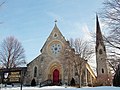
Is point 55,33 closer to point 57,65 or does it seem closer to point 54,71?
point 57,65

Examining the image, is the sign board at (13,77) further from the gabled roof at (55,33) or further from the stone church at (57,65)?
the gabled roof at (55,33)

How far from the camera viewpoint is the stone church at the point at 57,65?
37281mm

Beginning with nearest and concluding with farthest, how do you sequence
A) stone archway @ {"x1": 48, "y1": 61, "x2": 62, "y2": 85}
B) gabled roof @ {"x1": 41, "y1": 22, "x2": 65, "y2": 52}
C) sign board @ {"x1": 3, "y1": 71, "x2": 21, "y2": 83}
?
sign board @ {"x1": 3, "y1": 71, "x2": 21, "y2": 83} < stone archway @ {"x1": 48, "y1": 61, "x2": 62, "y2": 85} < gabled roof @ {"x1": 41, "y1": 22, "x2": 65, "y2": 52}

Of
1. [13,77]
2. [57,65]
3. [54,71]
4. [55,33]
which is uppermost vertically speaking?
[55,33]

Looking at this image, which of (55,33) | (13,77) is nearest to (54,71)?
(55,33)

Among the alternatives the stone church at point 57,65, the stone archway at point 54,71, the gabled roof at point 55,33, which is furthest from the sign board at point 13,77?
the gabled roof at point 55,33

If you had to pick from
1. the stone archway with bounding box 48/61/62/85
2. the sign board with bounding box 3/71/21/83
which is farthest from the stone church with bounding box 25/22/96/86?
the sign board with bounding box 3/71/21/83

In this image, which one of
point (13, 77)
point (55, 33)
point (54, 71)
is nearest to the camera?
point (13, 77)

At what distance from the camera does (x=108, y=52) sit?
62.7ft

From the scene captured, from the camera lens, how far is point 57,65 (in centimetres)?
4003

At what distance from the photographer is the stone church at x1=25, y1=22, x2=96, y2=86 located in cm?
3728

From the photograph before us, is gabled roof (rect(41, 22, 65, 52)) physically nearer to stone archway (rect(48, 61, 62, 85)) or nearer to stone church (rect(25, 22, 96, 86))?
stone church (rect(25, 22, 96, 86))

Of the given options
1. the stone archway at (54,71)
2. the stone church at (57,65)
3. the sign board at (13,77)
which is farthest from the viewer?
the stone archway at (54,71)

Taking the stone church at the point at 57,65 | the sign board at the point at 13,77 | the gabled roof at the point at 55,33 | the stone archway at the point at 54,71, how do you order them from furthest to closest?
the gabled roof at the point at 55,33
the stone archway at the point at 54,71
the stone church at the point at 57,65
the sign board at the point at 13,77
